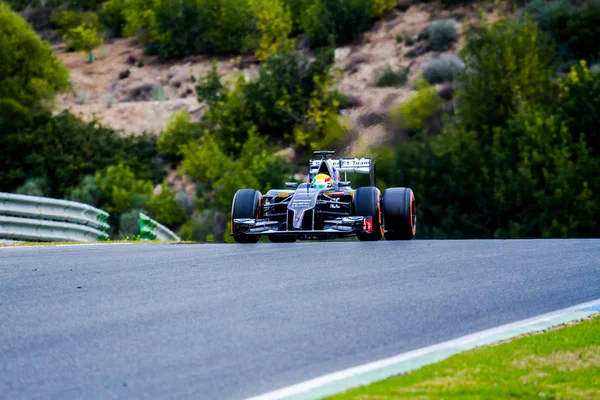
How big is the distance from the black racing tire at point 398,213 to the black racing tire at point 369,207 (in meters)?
0.45

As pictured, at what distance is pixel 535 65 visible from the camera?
5153 centimetres

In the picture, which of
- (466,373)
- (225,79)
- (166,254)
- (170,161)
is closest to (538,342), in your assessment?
(466,373)

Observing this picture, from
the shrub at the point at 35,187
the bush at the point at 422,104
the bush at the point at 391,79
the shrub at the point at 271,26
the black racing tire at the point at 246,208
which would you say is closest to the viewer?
the black racing tire at the point at 246,208

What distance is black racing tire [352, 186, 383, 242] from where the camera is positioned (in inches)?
693

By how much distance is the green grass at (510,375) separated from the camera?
6414mm

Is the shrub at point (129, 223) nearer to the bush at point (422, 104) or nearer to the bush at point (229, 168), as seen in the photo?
the bush at point (229, 168)

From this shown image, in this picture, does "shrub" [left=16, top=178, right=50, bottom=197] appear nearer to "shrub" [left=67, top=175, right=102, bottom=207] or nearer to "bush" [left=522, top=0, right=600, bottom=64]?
"shrub" [left=67, top=175, right=102, bottom=207]

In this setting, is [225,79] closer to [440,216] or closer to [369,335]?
[440,216]

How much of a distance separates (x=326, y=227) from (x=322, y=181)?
1.36m

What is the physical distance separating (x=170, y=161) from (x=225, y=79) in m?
8.60

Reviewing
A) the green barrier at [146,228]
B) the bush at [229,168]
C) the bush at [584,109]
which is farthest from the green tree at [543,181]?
the green barrier at [146,228]

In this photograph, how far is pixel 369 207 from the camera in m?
17.6

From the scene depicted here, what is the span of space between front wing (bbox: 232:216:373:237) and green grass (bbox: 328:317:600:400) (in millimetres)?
9304

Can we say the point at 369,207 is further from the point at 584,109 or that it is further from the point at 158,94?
the point at 158,94
